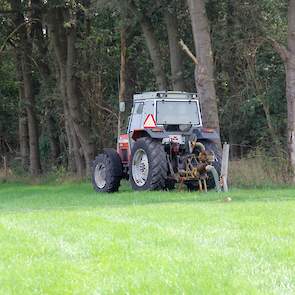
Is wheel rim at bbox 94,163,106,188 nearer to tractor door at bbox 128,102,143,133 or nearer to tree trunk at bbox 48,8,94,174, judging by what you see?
tractor door at bbox 128,102,143,133

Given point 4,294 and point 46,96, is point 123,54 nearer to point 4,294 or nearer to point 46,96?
point 46,96

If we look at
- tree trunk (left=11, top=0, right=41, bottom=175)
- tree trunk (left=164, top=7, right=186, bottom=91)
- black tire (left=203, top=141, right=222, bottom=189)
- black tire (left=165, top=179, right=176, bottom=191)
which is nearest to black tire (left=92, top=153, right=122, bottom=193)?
Result: black tire (left=165, top=179, right=176, bottom=191)

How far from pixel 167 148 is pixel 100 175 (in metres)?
3.09

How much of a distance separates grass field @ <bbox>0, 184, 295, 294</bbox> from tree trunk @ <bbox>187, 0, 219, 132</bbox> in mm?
8028

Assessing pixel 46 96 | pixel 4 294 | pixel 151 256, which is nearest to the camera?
pixel 4 294

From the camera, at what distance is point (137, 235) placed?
8977 millimetres

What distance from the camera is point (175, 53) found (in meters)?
25.1

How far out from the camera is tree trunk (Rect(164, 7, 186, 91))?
24844 mm

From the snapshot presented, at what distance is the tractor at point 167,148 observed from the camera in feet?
58.7

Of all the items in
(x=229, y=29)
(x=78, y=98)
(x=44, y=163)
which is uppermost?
(x=229, y=29)

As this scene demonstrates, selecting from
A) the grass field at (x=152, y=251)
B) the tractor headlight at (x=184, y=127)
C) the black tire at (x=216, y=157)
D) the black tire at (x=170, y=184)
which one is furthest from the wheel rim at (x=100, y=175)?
the grass field at (x=152, y=251)

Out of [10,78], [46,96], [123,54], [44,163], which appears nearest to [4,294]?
[123,54]

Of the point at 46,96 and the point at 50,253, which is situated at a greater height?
the point at 46,96

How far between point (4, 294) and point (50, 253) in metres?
1.81
